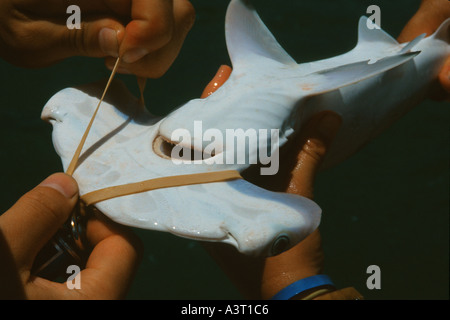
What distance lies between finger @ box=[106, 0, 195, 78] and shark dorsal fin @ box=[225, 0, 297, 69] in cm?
26

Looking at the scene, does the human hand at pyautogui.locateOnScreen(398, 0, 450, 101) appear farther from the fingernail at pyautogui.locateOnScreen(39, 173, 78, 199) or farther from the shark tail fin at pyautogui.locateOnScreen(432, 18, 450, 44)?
the fingernail at pyautogui.locateOnScreen(39, 173, 78, 199)

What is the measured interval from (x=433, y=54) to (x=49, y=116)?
1.98m

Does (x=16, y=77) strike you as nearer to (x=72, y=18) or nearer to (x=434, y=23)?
(x=72, y=18)

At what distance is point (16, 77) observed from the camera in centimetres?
354

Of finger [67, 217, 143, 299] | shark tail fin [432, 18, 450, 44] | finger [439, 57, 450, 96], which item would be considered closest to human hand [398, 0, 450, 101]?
finger [439, 57, 450, 96]

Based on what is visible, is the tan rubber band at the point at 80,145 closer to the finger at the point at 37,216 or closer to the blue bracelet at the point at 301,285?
the finger at the point at 37,216

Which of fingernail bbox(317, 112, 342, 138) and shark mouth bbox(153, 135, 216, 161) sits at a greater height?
fingernail bbox(317, 112, 342, 138)

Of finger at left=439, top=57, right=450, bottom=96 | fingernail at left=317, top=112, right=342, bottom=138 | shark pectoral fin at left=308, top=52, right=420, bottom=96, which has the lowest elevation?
fingernail at left=317, top=112, right=342, bottom=138

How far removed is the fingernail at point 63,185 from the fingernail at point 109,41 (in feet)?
1.99

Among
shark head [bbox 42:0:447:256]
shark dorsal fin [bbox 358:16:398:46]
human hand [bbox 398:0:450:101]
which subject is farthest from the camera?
human hand [bbox 398:0:450:101]

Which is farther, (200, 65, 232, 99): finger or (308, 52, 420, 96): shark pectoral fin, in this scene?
(200, 65, 232, 99): finger

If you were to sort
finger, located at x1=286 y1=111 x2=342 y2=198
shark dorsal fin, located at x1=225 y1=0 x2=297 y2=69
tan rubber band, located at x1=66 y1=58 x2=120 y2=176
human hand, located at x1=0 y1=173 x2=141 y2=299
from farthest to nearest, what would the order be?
1. shark dorsal fin, located at x1=225 y1=0 x2=297 y2=69
2. finger, located at x1=286 y1=111 x2=342 y2=198
3. tan rubber band, located at x1=66 y1=58 x2=120 y2=176
4. human hand, located at x1=0 y1=173 x2=141 y2=299

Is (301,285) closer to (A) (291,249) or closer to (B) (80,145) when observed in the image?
(A) (291,249)

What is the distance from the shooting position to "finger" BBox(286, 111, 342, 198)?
2078 mm
